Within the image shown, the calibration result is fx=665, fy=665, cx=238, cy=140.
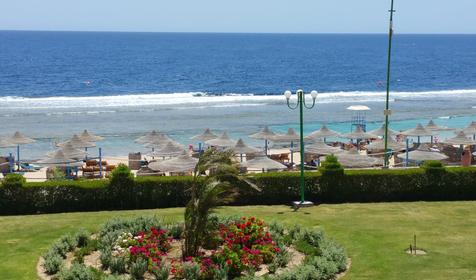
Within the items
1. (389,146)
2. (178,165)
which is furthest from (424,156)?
(178,165)

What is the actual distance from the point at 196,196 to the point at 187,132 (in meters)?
32.8

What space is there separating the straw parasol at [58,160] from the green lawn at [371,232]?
7146mm

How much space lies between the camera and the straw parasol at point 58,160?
26.5 meters

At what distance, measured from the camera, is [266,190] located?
21.0m

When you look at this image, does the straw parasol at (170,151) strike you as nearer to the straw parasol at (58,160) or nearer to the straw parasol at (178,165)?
the straw parasol at (58,160)

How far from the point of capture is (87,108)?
61312 millimetres

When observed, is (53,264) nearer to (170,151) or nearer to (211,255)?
(211,255)

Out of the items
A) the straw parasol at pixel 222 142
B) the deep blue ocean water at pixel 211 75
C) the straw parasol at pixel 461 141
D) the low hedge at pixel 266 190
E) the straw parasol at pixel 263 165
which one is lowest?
the low hedge at pixel 266 190

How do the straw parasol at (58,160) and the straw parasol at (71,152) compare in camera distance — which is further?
the straw parasol at (71,152)

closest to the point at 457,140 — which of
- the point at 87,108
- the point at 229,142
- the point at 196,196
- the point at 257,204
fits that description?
the point at 229,142

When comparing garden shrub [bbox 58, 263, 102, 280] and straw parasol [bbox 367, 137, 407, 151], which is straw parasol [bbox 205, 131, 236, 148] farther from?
garden shrub [bbox 58, 263, 102, 280]

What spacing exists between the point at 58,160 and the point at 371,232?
14.3 metres

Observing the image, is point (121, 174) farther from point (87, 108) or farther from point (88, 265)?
point (87, 108)

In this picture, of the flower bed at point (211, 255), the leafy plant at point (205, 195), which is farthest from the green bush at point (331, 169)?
the leafy plant at point (205, 195)
